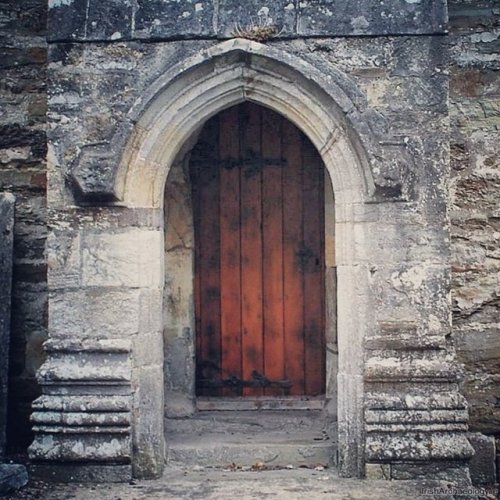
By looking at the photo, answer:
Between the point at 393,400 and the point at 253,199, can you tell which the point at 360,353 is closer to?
the point at 393,400

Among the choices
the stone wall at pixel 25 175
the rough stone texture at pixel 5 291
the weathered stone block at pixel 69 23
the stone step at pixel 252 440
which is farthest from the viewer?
the stone wall at pixel 25 175

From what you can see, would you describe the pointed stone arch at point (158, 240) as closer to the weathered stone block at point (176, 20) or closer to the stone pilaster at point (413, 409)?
the stone pilaster at point (413, 409)

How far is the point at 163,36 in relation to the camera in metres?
4.89

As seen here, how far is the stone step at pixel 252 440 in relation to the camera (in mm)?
5281

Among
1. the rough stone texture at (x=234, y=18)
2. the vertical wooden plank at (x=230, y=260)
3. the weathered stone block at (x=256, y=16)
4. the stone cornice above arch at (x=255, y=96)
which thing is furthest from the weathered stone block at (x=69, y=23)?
the vertical wooden plank at (x=230, y=260)

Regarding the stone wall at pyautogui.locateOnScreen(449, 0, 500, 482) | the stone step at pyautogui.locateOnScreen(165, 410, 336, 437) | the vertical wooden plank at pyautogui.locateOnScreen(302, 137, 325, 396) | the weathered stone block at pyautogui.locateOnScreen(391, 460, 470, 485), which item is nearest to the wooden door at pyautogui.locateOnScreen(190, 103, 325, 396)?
the vertical wooden plank at pyautogui.locateOnScreen(302, 137, 325, 396)

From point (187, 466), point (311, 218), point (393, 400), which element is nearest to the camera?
point (393, 400)

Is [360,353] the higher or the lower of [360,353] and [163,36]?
the lower

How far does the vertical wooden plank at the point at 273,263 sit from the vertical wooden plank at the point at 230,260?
0.21 metres

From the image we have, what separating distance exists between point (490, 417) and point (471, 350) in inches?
19.3

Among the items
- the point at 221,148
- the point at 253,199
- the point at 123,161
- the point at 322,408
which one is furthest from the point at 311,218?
the point at 123,161

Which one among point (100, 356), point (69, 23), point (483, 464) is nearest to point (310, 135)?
point (69, 23)

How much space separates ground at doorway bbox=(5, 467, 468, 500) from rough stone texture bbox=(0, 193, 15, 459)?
0.76 metres

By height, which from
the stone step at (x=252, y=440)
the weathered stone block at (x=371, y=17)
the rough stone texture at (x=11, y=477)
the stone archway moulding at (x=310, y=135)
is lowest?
the rough stone texture at (x=11, y=477)
